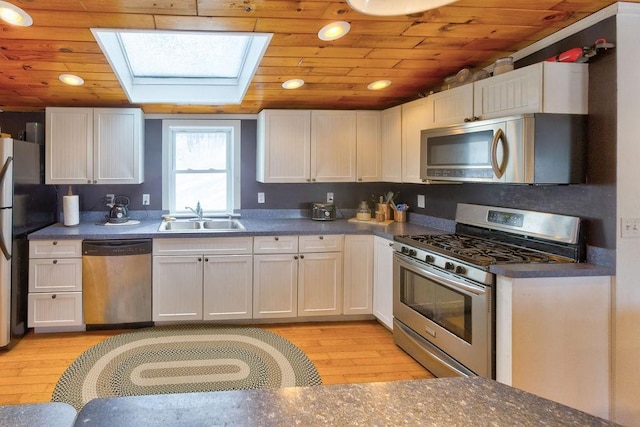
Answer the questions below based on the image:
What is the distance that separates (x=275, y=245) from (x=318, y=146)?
108cm

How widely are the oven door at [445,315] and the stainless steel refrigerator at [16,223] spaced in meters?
2.84

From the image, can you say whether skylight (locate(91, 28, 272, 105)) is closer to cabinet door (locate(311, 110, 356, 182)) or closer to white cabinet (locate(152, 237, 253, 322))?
cabinet door (locate(311, 110, 356, 182))

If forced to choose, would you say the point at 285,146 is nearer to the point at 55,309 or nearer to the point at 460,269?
the point at 460,269

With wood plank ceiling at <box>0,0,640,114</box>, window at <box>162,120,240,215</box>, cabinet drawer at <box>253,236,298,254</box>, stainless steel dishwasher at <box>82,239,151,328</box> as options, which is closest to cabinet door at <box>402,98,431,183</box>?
wood plank ceiling at <box>0,0,640,114</box>

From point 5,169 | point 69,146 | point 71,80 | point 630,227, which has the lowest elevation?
point 630,227

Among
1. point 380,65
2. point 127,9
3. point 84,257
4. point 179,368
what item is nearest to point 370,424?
point 127,9

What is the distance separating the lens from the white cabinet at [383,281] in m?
3.61

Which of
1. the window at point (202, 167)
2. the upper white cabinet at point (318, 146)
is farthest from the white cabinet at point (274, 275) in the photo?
the window at point (202, 167)

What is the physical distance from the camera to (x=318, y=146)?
430cm

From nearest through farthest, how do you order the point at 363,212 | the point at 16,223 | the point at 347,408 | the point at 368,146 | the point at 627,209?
1. the point at 347,408
2. the point at 627,209
3. the point at 16,223
4. the point at 368,146
5. the point at 363,212

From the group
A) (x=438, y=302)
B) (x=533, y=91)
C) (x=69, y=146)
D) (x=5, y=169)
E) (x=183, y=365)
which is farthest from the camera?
(x=69, y=146)

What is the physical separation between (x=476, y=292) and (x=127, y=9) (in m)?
2.32

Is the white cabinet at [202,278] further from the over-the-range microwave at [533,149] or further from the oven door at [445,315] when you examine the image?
the over-the-range microwave at [533,149]

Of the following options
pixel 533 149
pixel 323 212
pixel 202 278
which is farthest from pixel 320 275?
pixel 533 149
